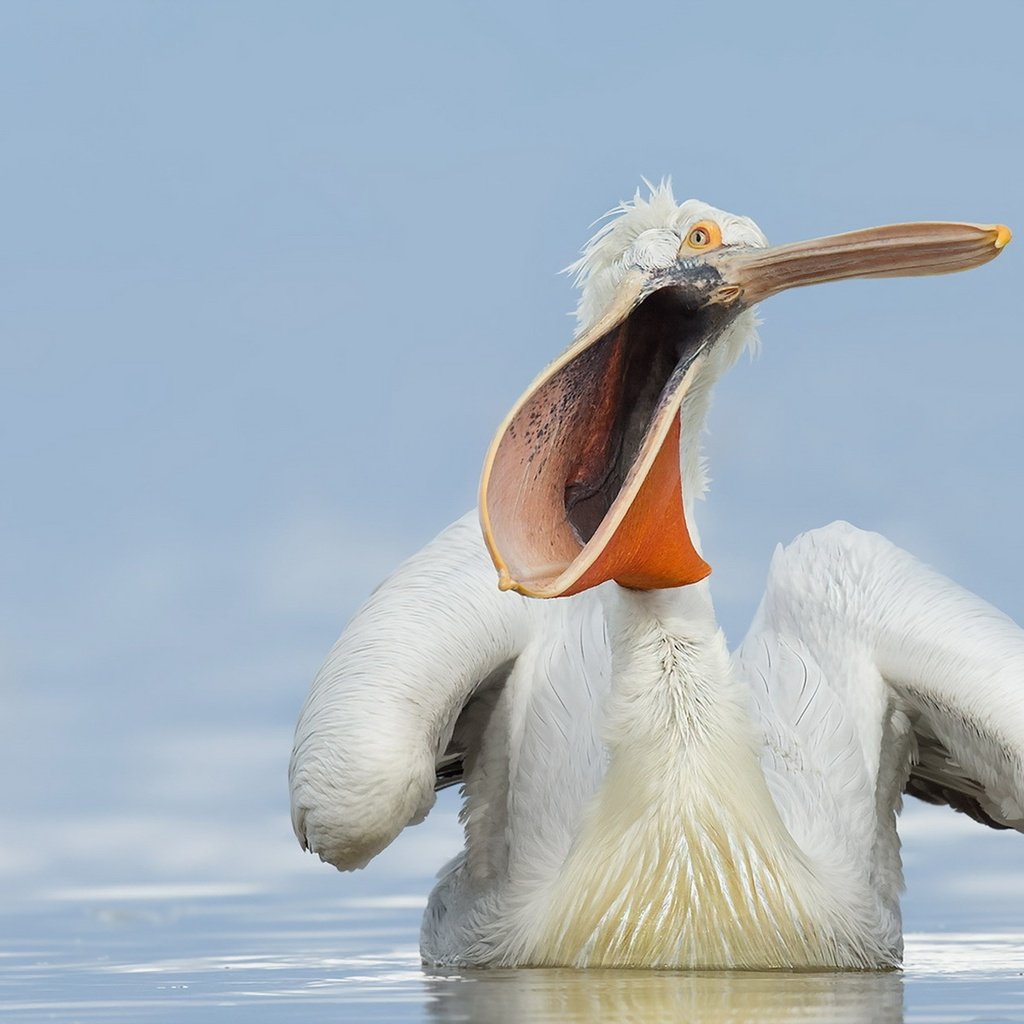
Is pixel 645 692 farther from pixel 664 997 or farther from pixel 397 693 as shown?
pixel 664 997

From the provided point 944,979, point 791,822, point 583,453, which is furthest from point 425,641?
point 944,979

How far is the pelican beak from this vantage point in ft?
17.2

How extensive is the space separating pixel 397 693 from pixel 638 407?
109 centimetres

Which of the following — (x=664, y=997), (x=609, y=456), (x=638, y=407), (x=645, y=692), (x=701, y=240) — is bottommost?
(x=664, y=997)

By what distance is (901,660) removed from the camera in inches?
258

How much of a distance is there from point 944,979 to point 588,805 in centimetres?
109

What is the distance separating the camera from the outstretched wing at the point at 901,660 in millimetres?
6340

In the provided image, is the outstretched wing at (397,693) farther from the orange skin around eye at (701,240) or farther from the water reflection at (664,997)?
the orange skin around eye at (701,240)

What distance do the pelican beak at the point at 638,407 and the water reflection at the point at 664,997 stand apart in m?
1.00

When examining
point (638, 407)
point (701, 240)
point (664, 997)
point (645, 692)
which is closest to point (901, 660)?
point (645, 692)

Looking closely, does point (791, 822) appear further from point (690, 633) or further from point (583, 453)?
point (583, 453)

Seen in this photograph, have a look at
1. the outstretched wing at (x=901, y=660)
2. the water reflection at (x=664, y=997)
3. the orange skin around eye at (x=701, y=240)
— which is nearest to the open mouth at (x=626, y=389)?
the orange skin around eye at (x=701, y=240)

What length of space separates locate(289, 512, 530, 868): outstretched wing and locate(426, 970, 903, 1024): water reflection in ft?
1.68

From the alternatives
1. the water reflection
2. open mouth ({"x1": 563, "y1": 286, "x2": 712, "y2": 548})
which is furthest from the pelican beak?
the water reflection
